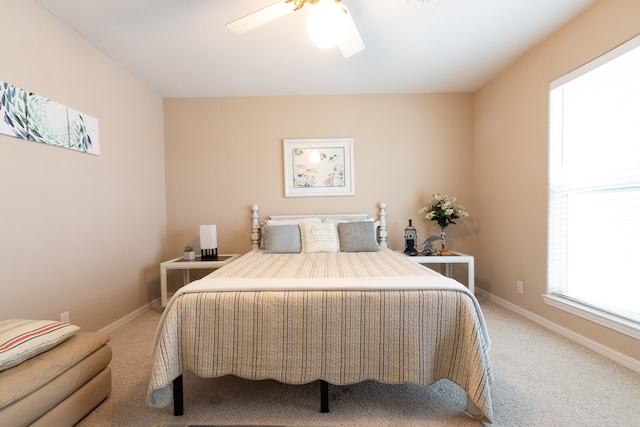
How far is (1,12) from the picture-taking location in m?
1.78

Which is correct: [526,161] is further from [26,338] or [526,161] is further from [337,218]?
[26,338]

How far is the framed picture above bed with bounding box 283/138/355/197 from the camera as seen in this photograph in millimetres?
3553

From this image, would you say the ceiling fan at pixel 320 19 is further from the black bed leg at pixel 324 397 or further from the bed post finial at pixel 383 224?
the bed post finial at pixel 383 224

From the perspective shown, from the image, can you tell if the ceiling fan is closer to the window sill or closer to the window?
the window

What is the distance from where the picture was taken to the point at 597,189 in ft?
6.93

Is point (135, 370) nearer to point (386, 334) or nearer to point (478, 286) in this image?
point (386, 334)

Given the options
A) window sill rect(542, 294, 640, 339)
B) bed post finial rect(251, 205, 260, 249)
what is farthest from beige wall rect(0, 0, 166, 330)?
window sill rect(542, 294, 640, 339)

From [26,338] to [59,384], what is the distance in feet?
0.85

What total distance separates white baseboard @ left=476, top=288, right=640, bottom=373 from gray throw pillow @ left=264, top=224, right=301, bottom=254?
229 centimetres

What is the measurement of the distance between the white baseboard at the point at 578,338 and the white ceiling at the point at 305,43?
2.46m

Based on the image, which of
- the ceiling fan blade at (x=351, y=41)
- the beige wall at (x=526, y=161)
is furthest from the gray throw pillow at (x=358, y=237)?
the ceiling fan blade at (x=351, y=41)

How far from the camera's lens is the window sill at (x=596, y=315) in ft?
6.02

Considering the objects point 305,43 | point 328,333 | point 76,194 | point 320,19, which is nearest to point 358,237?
point 328,333

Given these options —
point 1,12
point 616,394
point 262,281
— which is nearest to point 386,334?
point 262,281
